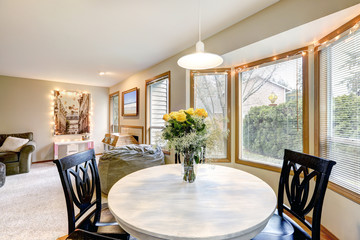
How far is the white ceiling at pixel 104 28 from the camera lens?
1.79 meters

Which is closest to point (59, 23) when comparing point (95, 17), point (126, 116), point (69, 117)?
point (95, 17)

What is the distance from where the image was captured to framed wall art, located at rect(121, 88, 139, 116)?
4.45 m

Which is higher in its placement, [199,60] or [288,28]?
[288,28]

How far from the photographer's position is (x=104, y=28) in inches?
88.3

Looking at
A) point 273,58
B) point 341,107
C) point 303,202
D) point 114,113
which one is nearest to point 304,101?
point 341,107

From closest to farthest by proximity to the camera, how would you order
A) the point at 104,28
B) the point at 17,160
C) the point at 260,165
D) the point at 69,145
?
the point at 104,28, the point at 260,165, the point at 17,160, the point at 69,145

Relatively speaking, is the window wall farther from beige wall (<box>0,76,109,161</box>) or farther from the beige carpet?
beige wall (<box>0,76,109,161</box>)

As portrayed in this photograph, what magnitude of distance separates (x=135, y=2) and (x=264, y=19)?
1.41 m

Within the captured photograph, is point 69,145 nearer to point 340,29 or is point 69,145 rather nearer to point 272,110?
point 272,110

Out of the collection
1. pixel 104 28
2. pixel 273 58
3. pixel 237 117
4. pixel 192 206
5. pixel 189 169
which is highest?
pixel 104 28

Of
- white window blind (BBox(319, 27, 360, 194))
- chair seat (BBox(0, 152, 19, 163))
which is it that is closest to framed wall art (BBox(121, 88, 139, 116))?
chair seat (BBox(0, 152, 19, 163))

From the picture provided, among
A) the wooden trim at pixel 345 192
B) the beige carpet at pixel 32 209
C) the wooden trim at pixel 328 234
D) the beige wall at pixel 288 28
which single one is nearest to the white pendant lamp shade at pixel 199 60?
the beige wall at pixel 288 28

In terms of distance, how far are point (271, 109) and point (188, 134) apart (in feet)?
5.89

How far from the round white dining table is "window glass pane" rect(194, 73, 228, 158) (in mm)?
1570
